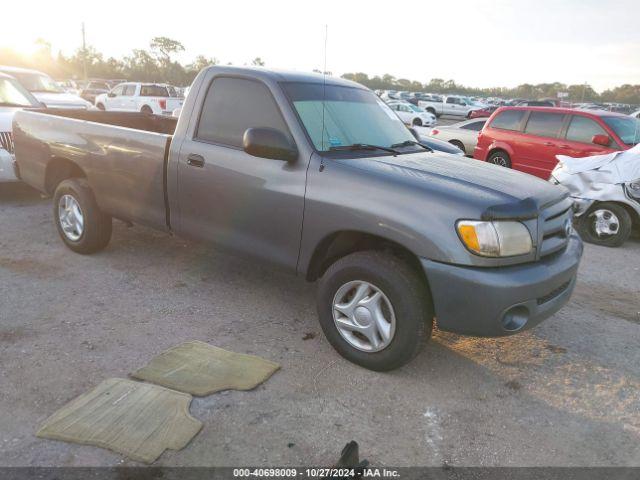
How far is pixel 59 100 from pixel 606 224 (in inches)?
401

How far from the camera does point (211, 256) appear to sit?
5.32 m

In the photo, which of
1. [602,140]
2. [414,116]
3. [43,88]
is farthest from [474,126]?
[414,116]

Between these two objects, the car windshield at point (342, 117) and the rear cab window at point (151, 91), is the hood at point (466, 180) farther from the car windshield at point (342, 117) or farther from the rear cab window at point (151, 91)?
the rear cab window at point (151, 91)

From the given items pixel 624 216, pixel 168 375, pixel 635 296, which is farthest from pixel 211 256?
pixel 624 216

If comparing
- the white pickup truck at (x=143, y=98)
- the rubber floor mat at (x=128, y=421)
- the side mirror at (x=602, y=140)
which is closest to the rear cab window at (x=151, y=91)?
the white pickup truck at (x=143, y=98)

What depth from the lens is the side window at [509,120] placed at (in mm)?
10044

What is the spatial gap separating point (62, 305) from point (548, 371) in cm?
367

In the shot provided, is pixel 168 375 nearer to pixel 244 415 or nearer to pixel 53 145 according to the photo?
pixel 244 415

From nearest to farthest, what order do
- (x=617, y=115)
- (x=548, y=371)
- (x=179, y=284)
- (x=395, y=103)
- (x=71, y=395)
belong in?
(x=71, y=395) → (x=548, y=371) → (x=179, y=284) → (x=617, y=115) → (x=395, y=103)

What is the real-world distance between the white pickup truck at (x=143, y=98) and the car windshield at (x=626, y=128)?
54.0ft

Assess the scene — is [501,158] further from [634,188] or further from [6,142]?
[6,142]

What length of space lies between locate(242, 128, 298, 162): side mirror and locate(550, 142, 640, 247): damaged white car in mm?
5129

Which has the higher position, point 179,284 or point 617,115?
point 617,115

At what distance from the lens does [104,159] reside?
4625 mm
